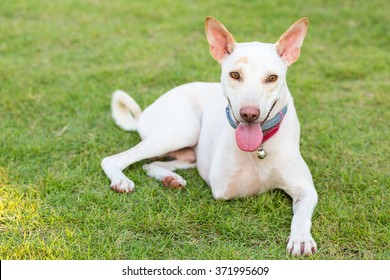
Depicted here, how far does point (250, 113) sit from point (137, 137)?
6.58ft

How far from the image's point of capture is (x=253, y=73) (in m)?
3.47

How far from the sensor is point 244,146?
12.0 feet

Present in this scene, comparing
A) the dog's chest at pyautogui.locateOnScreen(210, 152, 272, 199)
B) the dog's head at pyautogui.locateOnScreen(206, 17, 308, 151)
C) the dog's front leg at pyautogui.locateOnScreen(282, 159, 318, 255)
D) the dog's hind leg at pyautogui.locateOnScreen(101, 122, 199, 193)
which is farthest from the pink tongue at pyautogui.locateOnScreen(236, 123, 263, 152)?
the dog's hind leg at pyautogui.locateOnScreen(101, 122, 199, 193)

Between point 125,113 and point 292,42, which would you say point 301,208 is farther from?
point 125,113

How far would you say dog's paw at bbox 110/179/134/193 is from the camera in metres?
4.23

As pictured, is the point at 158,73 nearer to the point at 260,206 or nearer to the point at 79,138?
the point at 79,138

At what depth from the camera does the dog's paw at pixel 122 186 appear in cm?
423

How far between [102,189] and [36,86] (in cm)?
258

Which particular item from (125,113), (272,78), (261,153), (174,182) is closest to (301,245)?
(261,153)

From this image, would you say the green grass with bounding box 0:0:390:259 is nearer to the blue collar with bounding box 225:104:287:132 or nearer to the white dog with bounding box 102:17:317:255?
the white dog with bounding box 102:17:317:255

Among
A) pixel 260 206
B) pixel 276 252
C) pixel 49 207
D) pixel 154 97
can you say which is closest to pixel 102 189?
pixel 49 207

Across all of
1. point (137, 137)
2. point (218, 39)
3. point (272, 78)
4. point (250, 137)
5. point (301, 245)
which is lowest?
point (137, 137)

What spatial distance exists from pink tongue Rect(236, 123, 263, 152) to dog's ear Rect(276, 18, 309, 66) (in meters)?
0.49

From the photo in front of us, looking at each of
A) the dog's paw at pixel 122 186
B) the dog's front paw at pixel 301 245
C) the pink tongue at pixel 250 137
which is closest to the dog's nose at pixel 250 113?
the pink tongue at pixel 250 137
